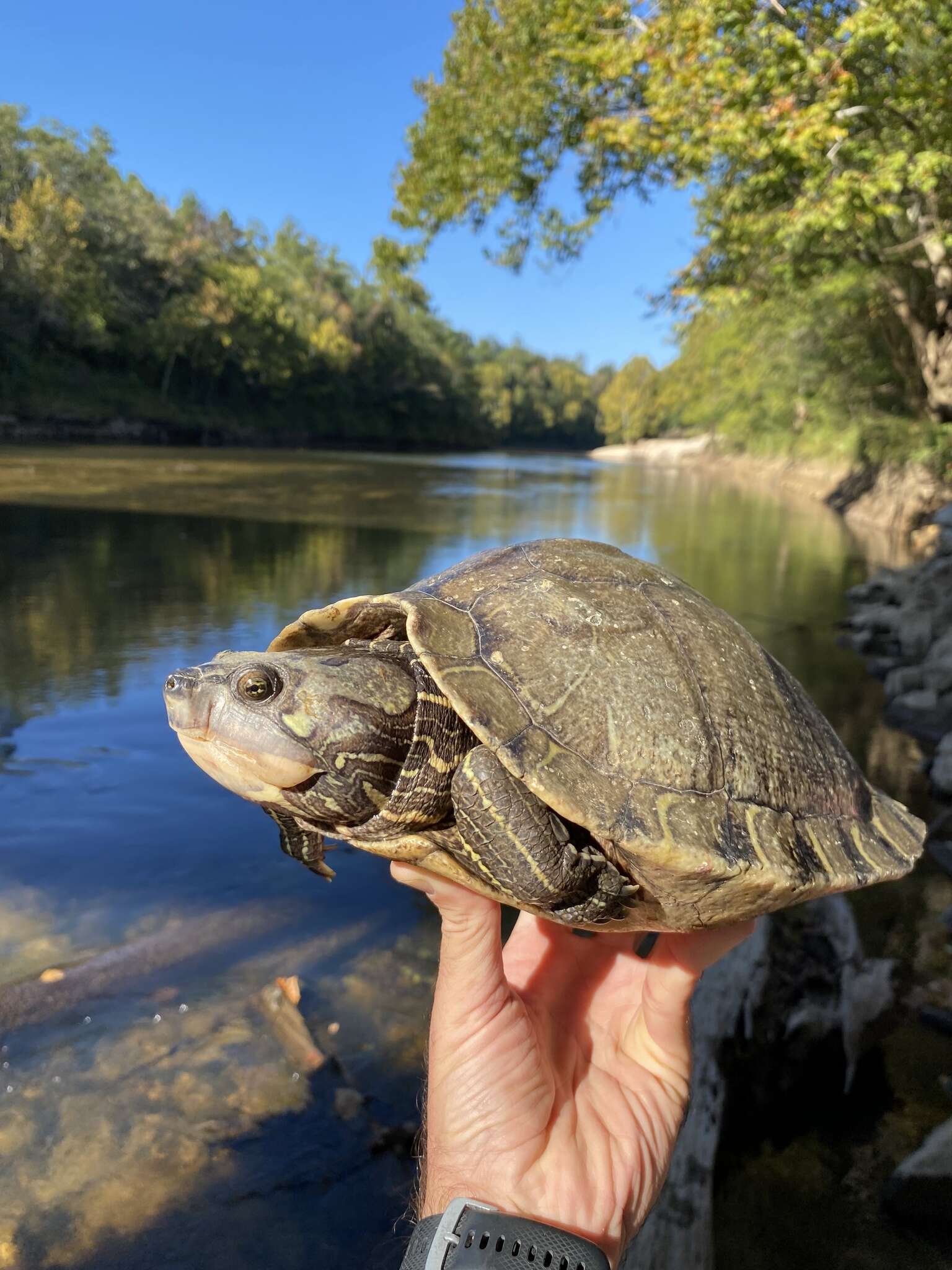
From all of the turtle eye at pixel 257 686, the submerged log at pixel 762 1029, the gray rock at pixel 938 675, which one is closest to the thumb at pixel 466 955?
the turtle eye at pixel 257 686

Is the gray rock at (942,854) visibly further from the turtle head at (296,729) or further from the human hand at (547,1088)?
the turtle head at (296,729)

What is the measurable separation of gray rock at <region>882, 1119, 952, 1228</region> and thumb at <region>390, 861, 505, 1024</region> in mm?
1701

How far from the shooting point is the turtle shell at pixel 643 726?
192cm

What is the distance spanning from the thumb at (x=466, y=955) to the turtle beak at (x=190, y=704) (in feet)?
2.37

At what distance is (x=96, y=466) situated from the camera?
24297mm

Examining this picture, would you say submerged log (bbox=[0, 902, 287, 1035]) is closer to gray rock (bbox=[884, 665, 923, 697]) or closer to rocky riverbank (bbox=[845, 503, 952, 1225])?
rocky riverbank (bbox=[845, 503, 952, 1225])

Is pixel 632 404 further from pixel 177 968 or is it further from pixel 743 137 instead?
pixel 177 968

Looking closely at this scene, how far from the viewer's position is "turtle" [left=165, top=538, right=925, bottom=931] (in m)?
1.86

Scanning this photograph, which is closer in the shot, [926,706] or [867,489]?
[926,706]

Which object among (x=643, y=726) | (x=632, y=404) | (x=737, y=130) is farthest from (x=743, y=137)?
→ (x=632, y=404)

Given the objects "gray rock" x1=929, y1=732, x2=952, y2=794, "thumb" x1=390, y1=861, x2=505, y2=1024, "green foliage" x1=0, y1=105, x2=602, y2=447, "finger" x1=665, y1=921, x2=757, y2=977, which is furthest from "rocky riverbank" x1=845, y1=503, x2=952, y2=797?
"green foliage" x1=0, y1=105, x2=602, y2=447

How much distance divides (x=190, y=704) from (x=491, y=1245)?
136 cm

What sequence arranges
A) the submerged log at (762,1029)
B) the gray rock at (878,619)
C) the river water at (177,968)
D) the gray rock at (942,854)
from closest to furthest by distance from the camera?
the submerged log at (762,1029)
the river water at (177,968)
the gray rock at (942,854)
the gray rock at (878,619)

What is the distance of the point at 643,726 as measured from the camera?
80.7 inches
